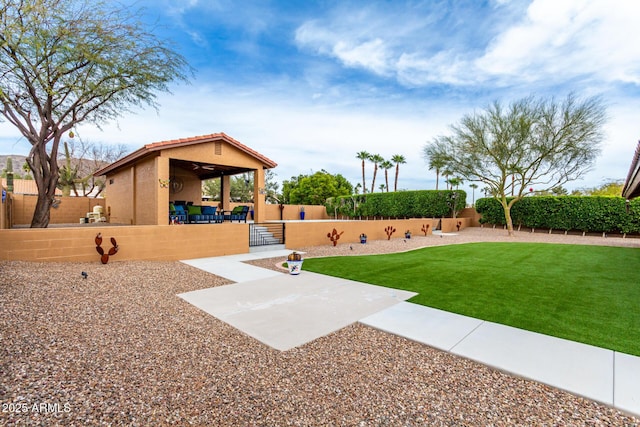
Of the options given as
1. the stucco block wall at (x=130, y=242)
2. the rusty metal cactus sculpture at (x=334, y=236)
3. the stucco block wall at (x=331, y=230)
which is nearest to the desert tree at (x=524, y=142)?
the stucco block wall at (x=331, y=230)

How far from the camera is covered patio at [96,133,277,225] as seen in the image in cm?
1166

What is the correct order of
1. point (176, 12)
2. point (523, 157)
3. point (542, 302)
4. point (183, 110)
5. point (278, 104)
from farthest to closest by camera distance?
point (523, 157), point (278, 104), point (183, 110), point (176, 12), point (542, 302)

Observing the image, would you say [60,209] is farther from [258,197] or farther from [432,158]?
[432,158]

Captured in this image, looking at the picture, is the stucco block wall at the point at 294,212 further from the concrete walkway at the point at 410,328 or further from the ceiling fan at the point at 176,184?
the concrete walkway at the point at 410,328

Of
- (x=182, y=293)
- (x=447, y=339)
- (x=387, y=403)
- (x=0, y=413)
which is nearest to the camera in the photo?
(x=0, y=413)

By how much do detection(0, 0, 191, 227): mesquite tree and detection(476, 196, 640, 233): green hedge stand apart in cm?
2336

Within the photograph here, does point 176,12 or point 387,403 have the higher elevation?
point 176,12

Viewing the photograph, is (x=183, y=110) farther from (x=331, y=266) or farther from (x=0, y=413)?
(x=0, y=413)

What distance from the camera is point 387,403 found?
2549 mm

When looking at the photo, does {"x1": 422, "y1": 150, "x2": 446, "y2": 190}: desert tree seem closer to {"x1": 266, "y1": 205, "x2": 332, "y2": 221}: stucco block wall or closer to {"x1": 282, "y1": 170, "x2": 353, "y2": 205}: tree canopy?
{"x1": 266, "y1": 205, "x2": 332, "y2": 221}: stucco block wall

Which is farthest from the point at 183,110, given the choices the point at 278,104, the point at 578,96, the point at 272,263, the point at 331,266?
the point at 578,96

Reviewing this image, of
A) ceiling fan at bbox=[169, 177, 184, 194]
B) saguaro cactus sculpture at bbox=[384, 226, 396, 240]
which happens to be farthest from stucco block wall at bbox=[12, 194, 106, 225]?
saguaro cactus sculpture at bbox=[384, 226, 396, 240]

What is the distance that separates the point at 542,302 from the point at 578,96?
17.7 m

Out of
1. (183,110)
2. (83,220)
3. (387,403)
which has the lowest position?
(387,403)
